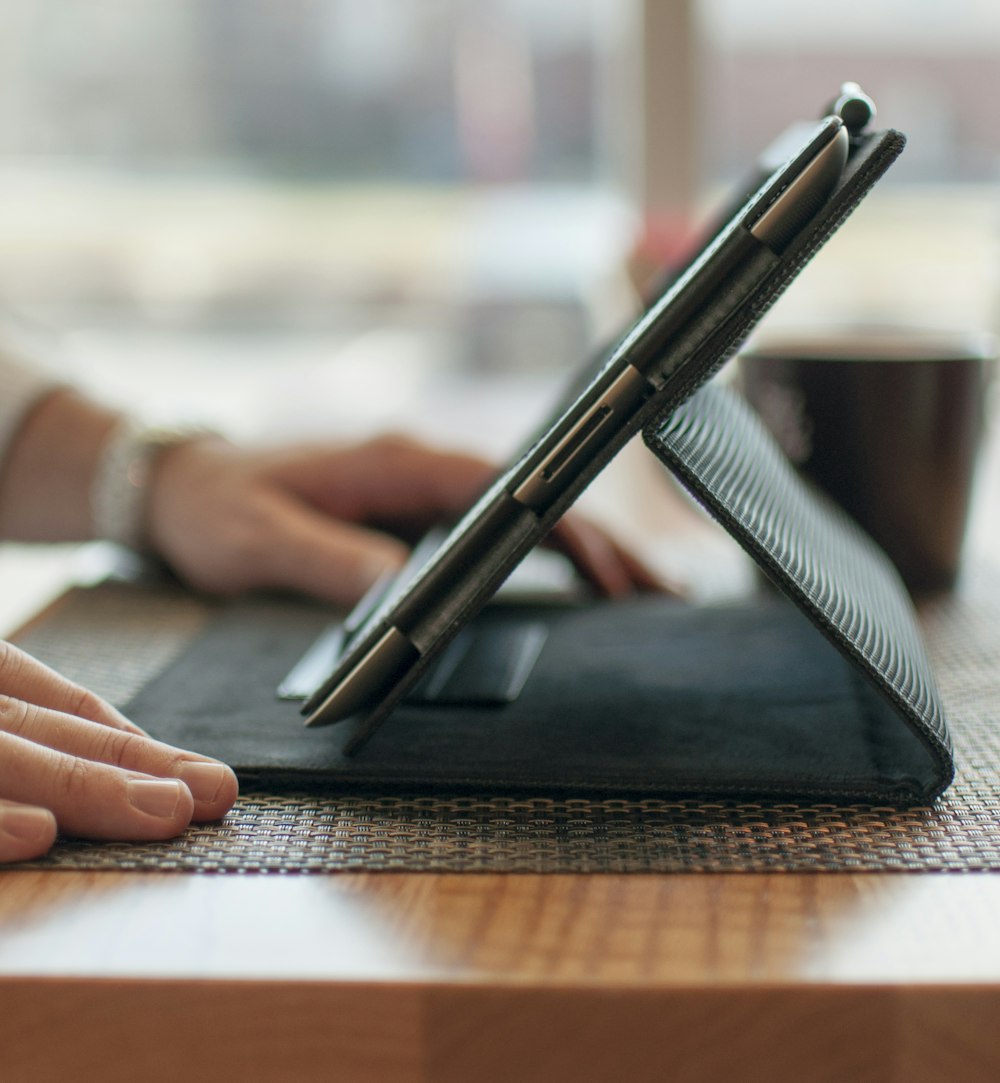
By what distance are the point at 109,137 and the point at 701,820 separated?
2387 mm

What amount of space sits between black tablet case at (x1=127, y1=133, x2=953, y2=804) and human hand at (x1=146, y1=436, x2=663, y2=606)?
0.28 feet

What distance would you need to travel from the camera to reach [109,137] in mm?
2422

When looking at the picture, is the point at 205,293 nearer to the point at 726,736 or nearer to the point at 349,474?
the point at 349,474

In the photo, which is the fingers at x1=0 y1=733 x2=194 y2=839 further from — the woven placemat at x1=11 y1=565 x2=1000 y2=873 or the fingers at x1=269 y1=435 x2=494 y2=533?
the fingers at x1=269 y1=435 x2=494 y2=533

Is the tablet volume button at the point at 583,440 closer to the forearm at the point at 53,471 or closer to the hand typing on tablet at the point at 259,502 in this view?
the hand typing on tablet at the point at 259,502

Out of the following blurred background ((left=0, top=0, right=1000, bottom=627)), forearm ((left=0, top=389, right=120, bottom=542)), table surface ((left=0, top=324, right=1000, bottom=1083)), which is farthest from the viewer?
blurred background ((left=0, top=0, right=1000, bottom=627))

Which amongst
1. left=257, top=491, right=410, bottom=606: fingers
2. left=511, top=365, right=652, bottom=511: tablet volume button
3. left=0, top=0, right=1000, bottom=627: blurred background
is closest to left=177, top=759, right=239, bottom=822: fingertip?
left=511, top=365, right=652, bottom=511: tablet volume button

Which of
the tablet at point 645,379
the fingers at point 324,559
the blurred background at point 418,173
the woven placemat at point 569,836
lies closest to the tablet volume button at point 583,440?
the tablet at point 645,379

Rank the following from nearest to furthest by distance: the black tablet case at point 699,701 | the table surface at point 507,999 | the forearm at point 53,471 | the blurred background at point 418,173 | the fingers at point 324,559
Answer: the table surface at point 507,999
the black tablet case at point 699,701
the fingers at point 324,559
the forearm at point 53,471
the blurred background at point 418,173

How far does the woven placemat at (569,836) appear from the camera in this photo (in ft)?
1.18

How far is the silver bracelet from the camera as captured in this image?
74cm

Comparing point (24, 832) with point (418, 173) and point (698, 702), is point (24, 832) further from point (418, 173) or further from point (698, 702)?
point (418, 173)

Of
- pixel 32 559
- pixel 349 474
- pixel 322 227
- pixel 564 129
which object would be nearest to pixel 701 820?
pixel 349 474

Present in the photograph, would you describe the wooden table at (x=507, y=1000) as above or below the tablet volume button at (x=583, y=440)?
below
